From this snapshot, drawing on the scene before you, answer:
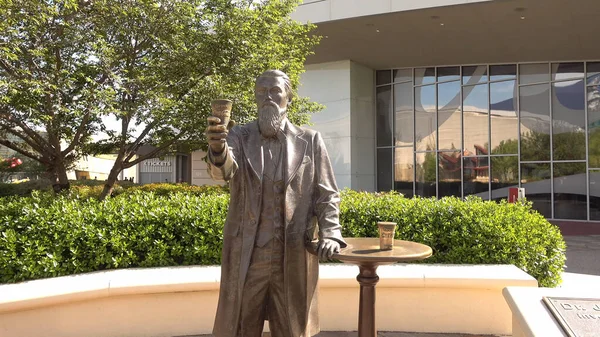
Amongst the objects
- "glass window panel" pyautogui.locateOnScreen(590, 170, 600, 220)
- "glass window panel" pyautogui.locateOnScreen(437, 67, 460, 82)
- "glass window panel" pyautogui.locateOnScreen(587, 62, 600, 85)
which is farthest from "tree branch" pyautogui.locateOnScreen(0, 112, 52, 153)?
"glass window panel" pyautogui.locateOnScreen(587, 62, 600, 85)

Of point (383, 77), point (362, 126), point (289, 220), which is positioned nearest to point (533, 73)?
point (383, 77)

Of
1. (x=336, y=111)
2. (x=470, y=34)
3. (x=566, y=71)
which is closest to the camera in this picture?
(x=470, y=34)

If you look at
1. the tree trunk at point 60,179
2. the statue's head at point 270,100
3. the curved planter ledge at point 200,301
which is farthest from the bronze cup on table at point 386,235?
the tree trunk at point 60,179

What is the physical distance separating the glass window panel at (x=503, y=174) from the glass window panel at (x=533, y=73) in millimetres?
2808

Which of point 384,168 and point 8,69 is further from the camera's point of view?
point 384,168

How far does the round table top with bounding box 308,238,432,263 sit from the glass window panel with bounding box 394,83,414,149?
52.0ft

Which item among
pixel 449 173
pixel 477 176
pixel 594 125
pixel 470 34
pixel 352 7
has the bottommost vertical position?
pixel 477 176

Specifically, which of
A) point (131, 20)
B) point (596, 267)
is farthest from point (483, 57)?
point (131, 20)

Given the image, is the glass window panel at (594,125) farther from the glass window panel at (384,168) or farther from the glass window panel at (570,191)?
the glass window panel at (384,168)

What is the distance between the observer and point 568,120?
16.0 m

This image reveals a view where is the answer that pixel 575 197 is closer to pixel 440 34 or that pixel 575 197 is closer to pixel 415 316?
pixel 440 34

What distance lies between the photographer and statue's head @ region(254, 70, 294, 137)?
2.65 meters

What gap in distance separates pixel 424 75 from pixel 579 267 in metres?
11.5

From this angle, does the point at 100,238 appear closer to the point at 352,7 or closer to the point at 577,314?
the point at 577,314
